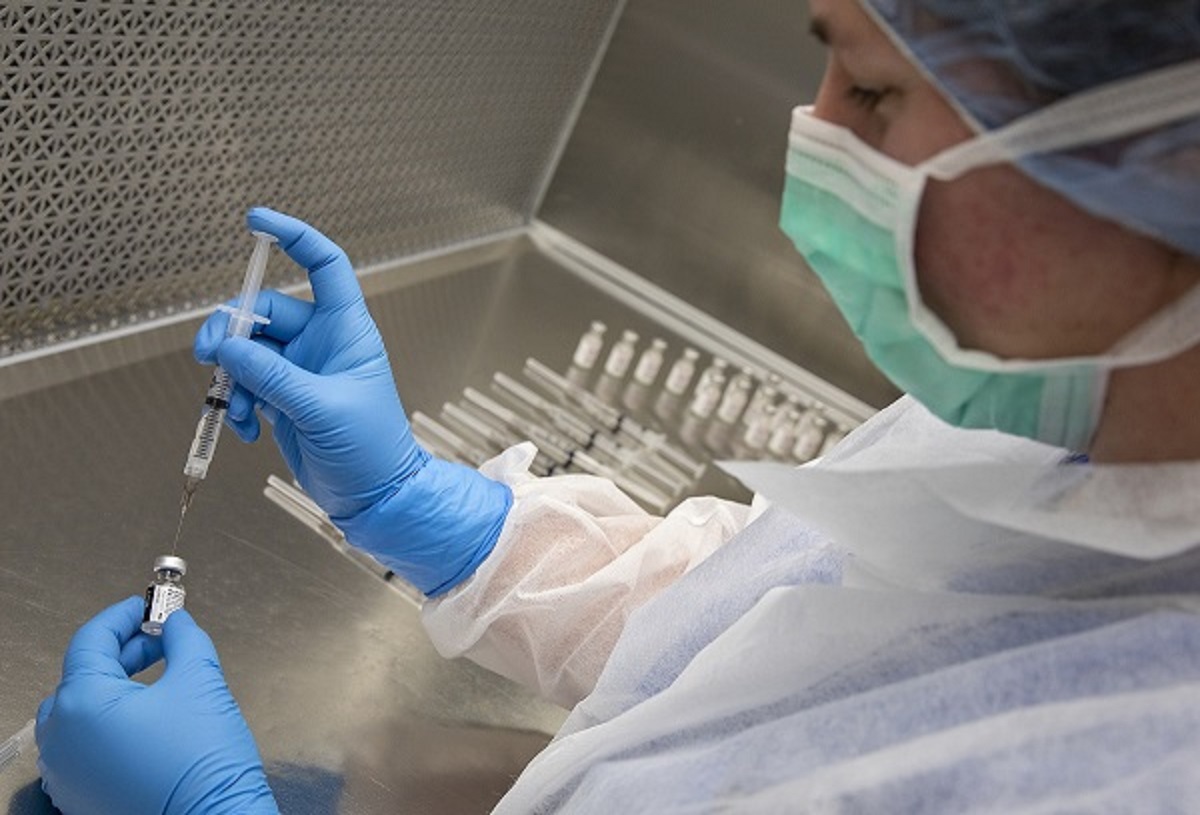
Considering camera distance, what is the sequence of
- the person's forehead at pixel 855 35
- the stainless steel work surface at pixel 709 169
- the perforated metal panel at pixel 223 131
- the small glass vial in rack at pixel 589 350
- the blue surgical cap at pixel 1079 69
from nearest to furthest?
the blue surgical cap at pixel 1079 69
the person's forehead at pixel 855 35
the perforated metal panel at pixel 223 131
the small glass vial in rack at pixel 589 350
the stainless steel work surface at pixel 709 169

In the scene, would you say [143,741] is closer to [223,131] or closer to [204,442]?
[204,442]

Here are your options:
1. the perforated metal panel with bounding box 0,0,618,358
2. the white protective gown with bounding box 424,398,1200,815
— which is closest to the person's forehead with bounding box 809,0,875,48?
the white protective gown with bounding box 424,398,1200,815

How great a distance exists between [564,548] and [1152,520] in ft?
2.23

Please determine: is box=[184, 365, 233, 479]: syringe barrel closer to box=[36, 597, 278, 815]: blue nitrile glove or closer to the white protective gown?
box=[36, 597, 278, 815]: blue nitrile glove

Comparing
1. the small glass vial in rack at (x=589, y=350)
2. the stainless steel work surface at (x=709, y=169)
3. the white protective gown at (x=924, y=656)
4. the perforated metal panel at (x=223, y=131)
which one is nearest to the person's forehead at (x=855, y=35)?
the white protective gown at (x=924, y=656)

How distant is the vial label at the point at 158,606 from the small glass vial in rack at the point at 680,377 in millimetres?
1293

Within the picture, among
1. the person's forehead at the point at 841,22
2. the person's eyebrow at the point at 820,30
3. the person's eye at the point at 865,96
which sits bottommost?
the person's eye at the point at 865,96

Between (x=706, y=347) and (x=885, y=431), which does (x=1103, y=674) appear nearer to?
(x=885, y=431)

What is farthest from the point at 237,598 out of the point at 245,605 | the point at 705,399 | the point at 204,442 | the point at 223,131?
the point at 705,399

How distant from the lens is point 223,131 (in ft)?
5.30

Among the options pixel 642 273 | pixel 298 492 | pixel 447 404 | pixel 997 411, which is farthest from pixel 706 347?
pixel 997 411

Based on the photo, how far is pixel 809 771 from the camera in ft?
2.64

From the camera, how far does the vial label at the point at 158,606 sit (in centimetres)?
111

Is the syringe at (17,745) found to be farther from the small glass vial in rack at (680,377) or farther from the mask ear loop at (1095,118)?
the small glass vial in rack at (680,377)
